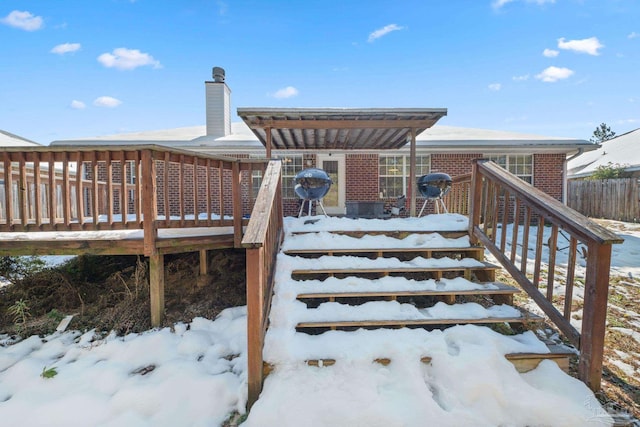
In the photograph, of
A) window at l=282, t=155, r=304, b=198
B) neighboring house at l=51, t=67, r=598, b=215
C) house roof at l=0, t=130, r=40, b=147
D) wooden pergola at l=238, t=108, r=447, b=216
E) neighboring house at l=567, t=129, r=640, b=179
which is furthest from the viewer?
neighboring house at l=567, t=129, r=640, b=179

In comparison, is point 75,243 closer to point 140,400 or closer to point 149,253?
point 149,253

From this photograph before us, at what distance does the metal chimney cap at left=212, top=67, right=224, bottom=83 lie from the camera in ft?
34.2

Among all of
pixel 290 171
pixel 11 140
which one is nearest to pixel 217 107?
pixel 290 171

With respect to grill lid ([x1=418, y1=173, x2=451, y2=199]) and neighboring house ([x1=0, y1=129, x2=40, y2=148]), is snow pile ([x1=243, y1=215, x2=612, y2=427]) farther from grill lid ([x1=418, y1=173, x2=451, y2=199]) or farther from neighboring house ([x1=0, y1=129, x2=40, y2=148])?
neighboring house ([x1=0, y1=129, x2=40, y2=148])

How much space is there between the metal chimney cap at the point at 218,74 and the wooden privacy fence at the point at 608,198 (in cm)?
1529

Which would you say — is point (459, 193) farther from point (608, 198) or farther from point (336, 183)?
point (608, 198)

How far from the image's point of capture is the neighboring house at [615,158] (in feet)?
40.3

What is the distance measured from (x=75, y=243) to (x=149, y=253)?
0.80m

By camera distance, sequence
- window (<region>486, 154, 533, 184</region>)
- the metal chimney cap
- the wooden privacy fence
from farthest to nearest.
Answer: the wooden privacy fence, the metal chimney cap, window (<region>486, 154, 533, 184</region>)

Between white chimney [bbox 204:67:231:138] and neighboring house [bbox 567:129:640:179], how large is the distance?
15.7m

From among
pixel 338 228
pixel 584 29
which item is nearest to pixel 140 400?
pixel 338 228

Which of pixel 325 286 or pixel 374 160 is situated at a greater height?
pixel 374 160

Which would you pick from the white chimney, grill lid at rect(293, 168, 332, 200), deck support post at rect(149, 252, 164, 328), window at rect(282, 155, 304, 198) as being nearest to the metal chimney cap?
the white chimney

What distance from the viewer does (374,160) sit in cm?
953
